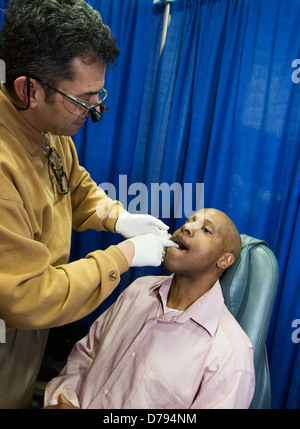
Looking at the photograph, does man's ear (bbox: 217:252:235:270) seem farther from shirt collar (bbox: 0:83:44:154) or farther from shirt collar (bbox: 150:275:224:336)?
shirt collar (bbox: 0:83:44:154)

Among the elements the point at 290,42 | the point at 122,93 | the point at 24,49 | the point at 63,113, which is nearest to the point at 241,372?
the point at 63,113

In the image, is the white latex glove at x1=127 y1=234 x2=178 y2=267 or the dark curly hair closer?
the dark curly hair

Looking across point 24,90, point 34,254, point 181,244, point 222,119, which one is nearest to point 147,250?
point 181,244

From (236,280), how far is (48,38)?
3.75 ft

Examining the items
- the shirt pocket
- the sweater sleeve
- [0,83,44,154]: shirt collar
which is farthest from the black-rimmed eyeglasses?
the shirt pocket

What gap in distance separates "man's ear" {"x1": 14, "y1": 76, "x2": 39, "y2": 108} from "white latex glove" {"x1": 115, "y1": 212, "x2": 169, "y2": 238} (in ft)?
2.31

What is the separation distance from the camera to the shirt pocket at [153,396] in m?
1.21

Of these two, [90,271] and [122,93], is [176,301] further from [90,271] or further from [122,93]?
[122,93]

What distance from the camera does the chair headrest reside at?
143 centimetres

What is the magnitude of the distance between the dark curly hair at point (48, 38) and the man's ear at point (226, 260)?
3.13 feet

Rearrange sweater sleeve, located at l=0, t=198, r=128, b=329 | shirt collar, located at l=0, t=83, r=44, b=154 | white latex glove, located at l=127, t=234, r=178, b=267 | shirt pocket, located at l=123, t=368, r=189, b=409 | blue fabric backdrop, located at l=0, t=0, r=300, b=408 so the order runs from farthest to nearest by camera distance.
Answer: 1. blue fabric backdrop, located at l=0, t=0, r=300, b=408
2. white latex glove, located at l=127, t=234, r=178, b=267
3. shirt pocket, located at l=123, t=368, r=189, b=409
4. shirt collar, located at l=0, t=83, r=44, b=154
5. sweater sleeve, located at l=0, t=198, r=128, b=329

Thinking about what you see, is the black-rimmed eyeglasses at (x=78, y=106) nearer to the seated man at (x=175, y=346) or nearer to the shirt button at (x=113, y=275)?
the shirt button at (x=113, y=275)

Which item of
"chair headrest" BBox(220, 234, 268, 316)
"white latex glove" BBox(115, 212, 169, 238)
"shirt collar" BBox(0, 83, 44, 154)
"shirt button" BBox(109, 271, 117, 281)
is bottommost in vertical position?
"chair headrest" BBox(220, 234, 268, 316)

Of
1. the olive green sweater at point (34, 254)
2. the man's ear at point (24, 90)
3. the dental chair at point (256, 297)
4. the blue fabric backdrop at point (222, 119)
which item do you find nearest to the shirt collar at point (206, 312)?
the dental chair at point (256, 297)
